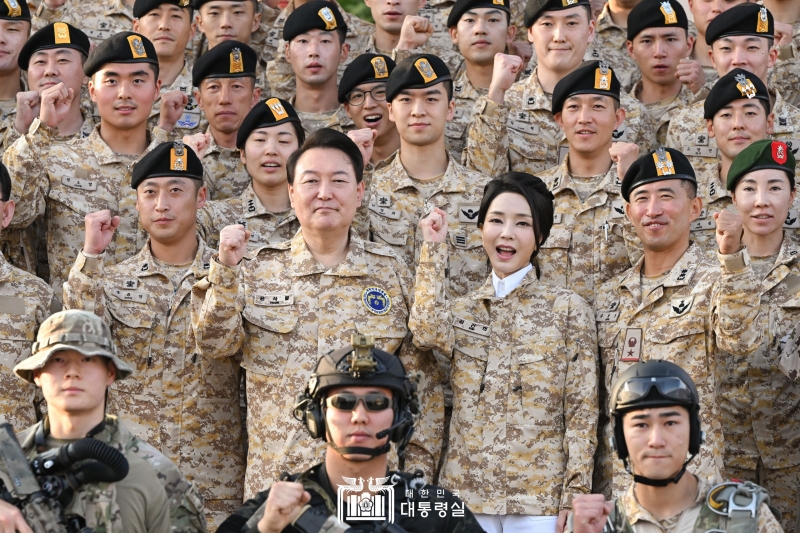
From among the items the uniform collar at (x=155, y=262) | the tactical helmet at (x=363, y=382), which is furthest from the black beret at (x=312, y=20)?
the tactical helmet at (x=363, y=382)

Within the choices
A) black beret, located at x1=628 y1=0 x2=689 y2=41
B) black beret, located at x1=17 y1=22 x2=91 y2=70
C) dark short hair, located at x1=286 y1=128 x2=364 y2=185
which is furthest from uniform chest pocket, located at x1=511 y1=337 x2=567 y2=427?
black beret, located at x1=17 y1=22 x2=91 y2=70

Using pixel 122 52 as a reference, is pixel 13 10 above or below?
above

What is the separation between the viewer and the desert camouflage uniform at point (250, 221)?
34.1 ft

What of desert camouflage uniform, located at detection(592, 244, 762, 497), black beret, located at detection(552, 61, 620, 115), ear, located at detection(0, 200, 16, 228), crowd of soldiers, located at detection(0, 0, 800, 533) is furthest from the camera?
black beret, located at detection(552, 61, 620, 115)

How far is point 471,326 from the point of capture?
9.38 m

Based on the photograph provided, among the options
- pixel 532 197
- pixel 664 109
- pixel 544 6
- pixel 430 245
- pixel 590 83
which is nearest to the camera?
pixel 430 245

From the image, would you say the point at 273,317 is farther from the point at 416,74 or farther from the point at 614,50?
the point at 614,50

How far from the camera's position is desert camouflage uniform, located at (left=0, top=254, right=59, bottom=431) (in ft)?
31.0

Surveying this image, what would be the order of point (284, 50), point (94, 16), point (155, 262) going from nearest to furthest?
point (155, 262), point (284, 50), point (94, 16)

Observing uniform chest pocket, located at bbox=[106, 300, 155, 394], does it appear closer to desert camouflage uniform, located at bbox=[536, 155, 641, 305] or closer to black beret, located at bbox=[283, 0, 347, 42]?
desert camouflage uniform, located at bbox=[536, 155, 641, 305]

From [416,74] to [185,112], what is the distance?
6.77 ft

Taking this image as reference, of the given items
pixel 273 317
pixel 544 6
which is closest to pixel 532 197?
pixel 273 317

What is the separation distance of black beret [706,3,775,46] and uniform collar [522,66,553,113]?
126cm

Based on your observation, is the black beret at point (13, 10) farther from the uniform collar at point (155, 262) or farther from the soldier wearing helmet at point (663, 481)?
the soldier wearing helmet at point (663, 481)
